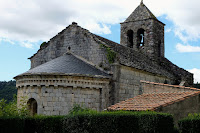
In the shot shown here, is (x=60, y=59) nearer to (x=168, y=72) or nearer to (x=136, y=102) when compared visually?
(x=136, y=102)

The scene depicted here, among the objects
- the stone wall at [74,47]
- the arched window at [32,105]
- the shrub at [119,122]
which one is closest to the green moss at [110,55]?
the stone wall at [74,47]

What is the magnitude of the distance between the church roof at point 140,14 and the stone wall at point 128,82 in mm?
7890

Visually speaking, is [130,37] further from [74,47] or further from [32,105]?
[32,105]

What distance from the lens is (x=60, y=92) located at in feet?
43.8

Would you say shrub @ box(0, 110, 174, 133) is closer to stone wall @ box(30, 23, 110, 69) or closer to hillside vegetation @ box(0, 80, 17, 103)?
stone wall @ box(30, 23, 110, 69)

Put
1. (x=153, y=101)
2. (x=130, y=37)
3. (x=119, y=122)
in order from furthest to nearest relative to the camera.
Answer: (x=130, y=37) < (x=153, y=101) < (x=119, y=122)

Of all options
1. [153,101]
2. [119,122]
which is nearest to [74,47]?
[153,101]

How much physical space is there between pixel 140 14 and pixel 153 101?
44.6ft

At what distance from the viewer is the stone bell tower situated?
23.6 meters

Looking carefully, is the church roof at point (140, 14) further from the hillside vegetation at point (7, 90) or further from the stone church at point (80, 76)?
the hillside vegetation at point (7, 90)

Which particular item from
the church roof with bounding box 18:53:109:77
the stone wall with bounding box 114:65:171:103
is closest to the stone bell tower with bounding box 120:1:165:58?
the stone wall with bounding box 114:65:171:103

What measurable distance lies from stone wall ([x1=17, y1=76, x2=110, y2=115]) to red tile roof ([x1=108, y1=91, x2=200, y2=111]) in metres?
1.58

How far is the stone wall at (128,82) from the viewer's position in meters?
15.0

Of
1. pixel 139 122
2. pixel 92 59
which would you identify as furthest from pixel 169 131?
pixel 92 59
